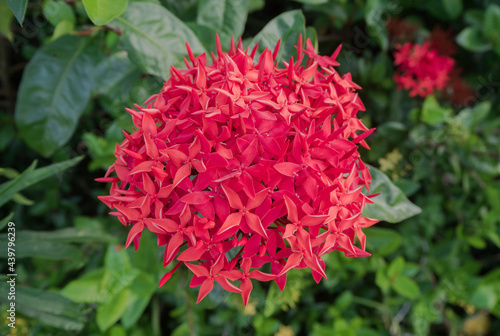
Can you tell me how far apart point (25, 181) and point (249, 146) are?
0.69m

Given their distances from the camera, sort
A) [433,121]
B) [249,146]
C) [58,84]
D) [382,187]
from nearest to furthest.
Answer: [249,146]
[382,187]
[58,84]
[433,121]

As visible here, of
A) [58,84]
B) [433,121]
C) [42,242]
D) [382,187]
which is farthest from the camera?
[433,121]

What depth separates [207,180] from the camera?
692 mm

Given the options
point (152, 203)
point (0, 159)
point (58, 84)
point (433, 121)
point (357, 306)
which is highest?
point (152, 203)

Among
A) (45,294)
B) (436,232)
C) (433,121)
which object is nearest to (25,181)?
(45,294)

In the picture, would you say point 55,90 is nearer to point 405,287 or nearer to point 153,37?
point 153,37

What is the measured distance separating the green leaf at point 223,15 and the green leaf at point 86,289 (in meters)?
0.93

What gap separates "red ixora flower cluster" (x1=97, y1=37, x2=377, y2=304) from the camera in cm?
68

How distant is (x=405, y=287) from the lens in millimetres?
1508

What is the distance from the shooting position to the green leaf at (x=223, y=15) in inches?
42.6

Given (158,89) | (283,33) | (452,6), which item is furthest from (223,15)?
(452,6)

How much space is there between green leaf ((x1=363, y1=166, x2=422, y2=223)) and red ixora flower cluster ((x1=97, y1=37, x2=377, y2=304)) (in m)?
0.17

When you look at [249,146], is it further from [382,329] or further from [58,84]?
[382,329]

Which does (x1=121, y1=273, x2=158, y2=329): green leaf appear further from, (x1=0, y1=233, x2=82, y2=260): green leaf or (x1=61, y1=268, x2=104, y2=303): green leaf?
(x1=0, y1=233, x2=82, y2=260): green leaf
